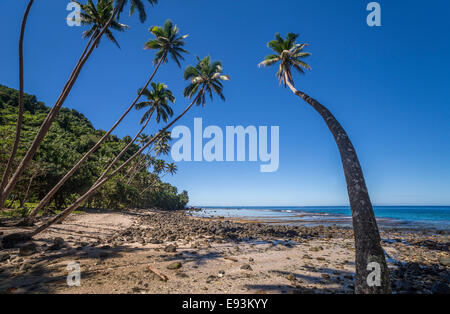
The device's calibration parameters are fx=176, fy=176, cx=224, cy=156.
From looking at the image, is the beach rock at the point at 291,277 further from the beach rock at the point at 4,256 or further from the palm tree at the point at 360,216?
the beach rock at the point at 4,256

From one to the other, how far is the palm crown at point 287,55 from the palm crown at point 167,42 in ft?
30.0

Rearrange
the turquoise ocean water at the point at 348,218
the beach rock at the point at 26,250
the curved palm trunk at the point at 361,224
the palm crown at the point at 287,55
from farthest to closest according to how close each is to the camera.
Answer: the turquoise ocean water at the point at 348,218 → the palm crown at the point at 287,55 → the beach rock at the point at 26,250 → the curved palm trunk at the point at 361,224

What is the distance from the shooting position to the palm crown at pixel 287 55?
36.9ft

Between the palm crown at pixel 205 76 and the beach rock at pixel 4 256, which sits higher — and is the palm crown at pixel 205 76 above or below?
above

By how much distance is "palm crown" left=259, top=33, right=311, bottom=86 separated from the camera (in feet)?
36.9

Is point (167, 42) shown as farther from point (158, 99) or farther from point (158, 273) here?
point (158, 273)

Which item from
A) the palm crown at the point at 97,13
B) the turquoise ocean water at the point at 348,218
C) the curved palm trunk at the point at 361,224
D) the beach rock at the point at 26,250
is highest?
the palm crown at the point at 97,13

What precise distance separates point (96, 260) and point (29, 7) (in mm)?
11057

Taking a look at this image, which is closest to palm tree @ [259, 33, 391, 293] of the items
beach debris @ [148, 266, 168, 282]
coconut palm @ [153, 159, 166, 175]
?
beach debris @ [148, 266, 168, 282]

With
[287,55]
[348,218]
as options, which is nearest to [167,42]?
[287,55]

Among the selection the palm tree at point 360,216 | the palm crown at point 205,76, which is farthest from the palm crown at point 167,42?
the palm tree at point 360,216
